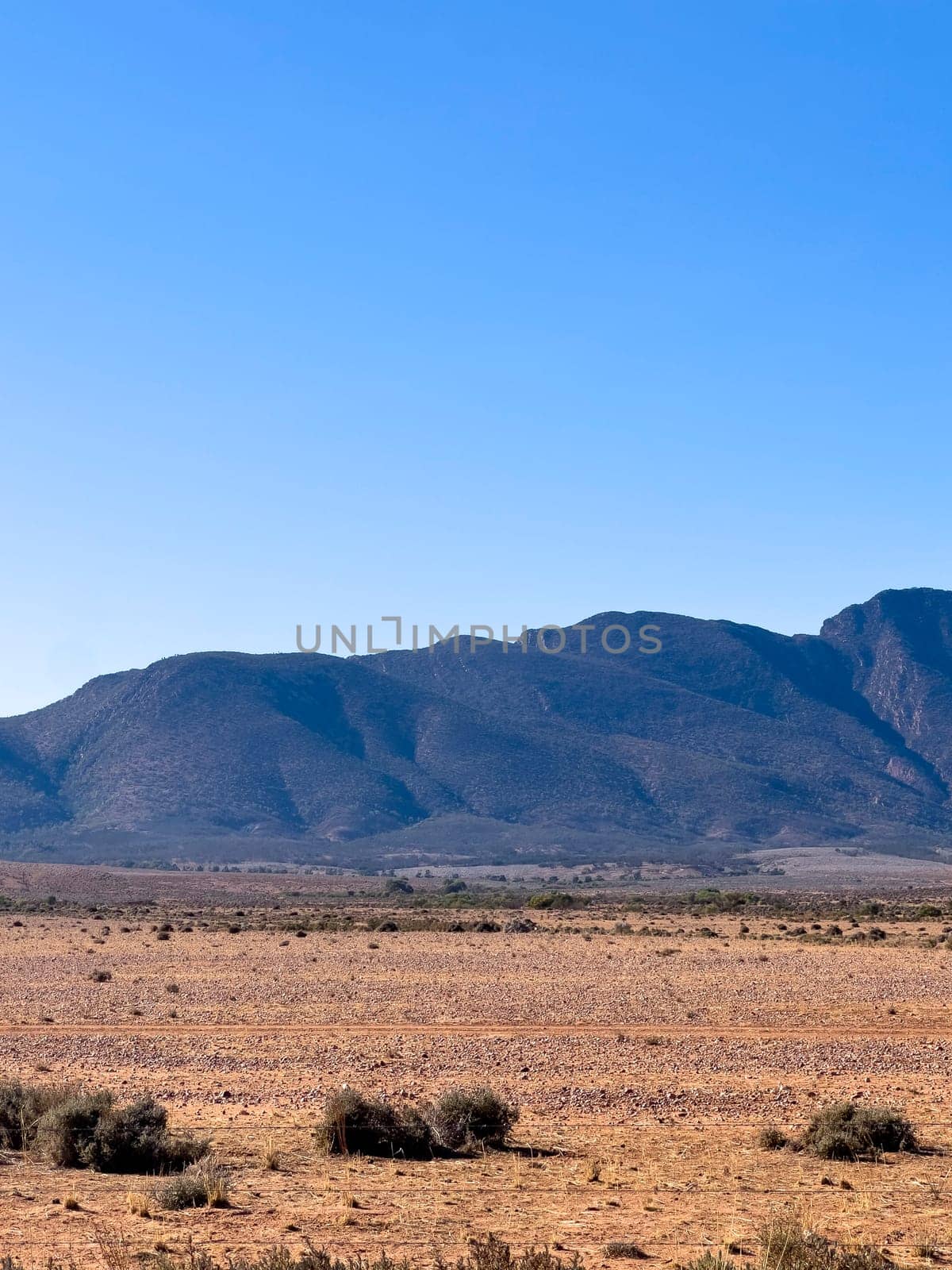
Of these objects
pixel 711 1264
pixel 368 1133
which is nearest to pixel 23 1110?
pixel 368 1133

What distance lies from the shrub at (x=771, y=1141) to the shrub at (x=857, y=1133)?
22cm

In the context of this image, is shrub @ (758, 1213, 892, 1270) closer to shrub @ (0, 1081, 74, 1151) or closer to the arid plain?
the arid plain

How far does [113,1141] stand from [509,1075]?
6578 mm

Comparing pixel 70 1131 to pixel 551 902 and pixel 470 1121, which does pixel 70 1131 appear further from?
pixel 551 902

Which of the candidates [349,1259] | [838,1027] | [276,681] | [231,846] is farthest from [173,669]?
[349,1259]

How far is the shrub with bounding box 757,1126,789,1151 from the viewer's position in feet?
45.0

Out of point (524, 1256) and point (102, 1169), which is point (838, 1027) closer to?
point (102, 1169)

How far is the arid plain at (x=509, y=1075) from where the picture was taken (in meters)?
10.8

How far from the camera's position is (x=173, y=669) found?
634ft

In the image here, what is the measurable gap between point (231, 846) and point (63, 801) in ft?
101

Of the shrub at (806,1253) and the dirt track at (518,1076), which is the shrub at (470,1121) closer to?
the dirt track at (518,1076)

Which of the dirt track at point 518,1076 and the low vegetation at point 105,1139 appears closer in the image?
the dirt track at point 518,1076

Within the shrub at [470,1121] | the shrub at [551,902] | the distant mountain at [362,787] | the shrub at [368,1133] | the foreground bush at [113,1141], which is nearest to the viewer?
the foreground bush at [113,1141]

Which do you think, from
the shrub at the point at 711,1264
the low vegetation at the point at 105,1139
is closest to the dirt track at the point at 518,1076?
the low vegetation at the point at 105,1139
